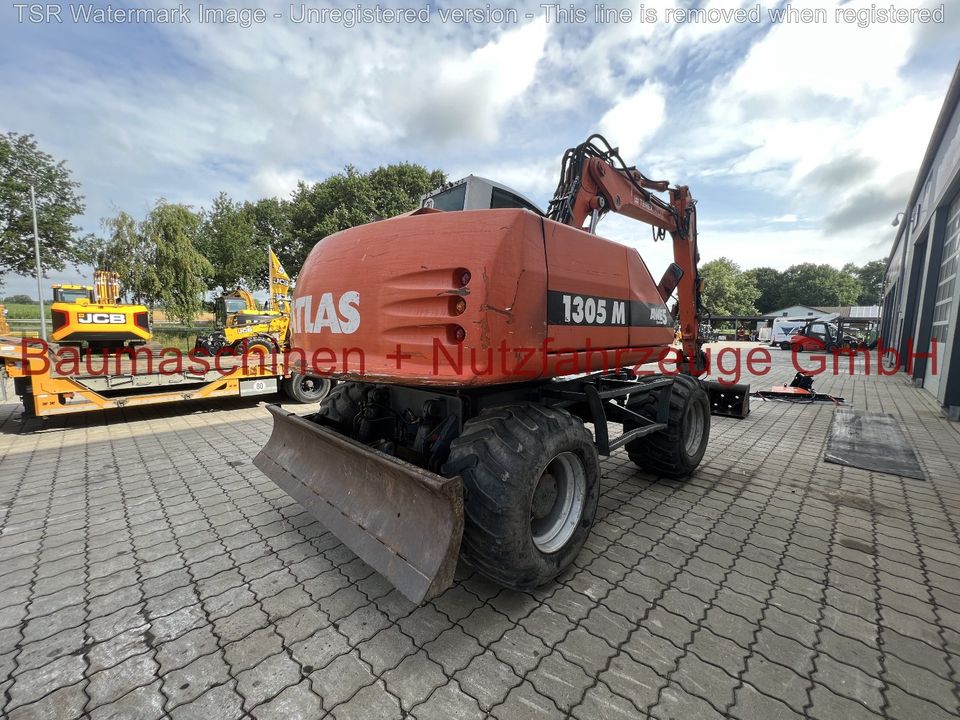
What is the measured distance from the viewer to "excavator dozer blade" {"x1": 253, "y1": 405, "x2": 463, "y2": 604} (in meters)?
2.01

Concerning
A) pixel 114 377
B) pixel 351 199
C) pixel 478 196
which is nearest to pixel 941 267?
pixel 478 196

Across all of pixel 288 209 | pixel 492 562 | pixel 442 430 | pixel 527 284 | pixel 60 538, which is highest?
pixel 288 209

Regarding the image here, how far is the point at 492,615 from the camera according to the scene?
2359mm

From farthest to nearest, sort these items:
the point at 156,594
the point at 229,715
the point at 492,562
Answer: the point at 156,594 → the point at 492,562 → the point at 229,715

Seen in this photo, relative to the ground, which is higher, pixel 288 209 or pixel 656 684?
pixel 288 209

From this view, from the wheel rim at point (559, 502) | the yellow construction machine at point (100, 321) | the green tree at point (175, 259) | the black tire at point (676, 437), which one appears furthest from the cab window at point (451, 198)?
the green tree at point (175, 259)

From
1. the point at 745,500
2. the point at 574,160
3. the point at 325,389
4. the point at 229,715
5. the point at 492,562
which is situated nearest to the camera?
the point at 229,715

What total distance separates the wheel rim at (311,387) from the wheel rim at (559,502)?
657cm

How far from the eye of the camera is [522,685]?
1.88m

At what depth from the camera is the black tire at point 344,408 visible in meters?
3.66

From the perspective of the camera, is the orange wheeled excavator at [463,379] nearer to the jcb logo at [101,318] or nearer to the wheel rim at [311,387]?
the wheel rim at [311,387]

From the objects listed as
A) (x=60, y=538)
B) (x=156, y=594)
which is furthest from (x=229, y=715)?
(x=60, y=538)

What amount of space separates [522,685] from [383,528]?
1.02 metres

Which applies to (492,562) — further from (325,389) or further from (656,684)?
(325,389)
